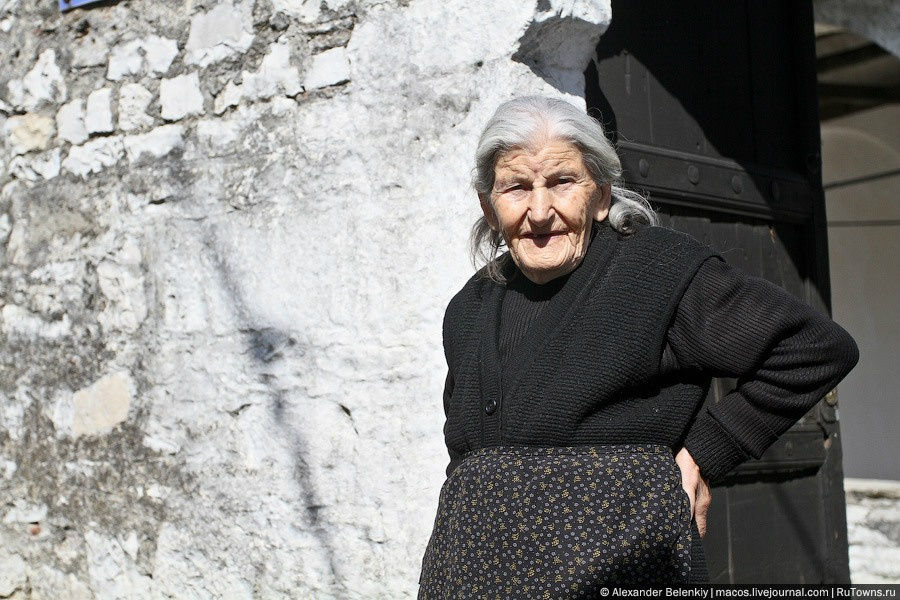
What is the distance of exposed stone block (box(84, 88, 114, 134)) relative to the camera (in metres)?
3.16

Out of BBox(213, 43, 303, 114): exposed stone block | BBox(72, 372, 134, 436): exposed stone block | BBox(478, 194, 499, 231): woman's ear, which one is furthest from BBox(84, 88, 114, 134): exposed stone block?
BBox(478, 194, 499, 231): woman's ear

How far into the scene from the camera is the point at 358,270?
2.61m

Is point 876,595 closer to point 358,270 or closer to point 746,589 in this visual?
point 746,589

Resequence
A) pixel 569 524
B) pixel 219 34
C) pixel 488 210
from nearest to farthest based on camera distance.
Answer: pixel 569 524 < pixel 488 210 < pixel 219 34

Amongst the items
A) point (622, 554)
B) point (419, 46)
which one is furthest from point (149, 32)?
point (622, 554)

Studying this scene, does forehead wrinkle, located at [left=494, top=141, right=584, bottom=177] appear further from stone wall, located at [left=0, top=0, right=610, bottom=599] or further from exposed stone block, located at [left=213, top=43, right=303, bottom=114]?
exposed stone block, located at [left=213, top=43, right=303, bottom=114]

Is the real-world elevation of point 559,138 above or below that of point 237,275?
above

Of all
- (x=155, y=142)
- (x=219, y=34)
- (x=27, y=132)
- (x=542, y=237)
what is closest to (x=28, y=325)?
(x=27, y=132)

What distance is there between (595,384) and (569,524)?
227 mm

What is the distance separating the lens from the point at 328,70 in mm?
2703

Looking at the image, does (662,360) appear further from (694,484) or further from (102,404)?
(102,404)

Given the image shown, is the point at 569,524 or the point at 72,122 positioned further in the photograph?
the point at 72,122

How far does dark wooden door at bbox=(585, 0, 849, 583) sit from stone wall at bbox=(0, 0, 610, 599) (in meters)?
0.33

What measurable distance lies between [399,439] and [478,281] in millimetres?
646
